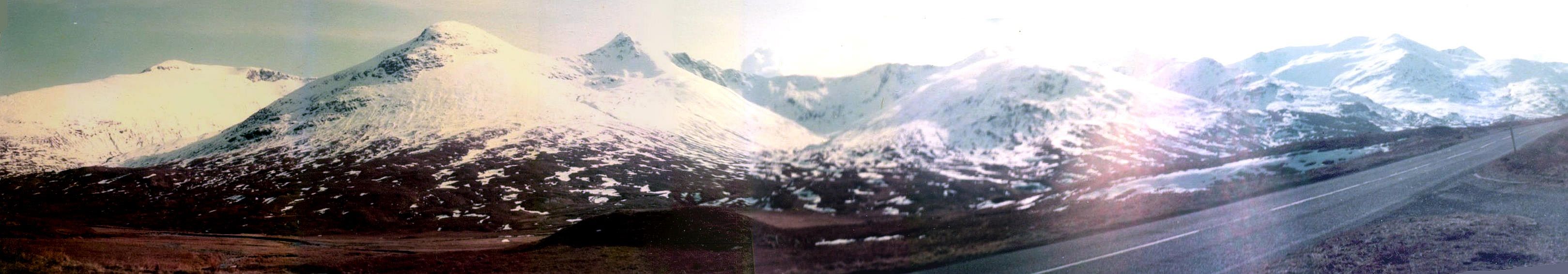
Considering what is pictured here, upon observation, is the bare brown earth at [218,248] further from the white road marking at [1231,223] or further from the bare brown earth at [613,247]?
the white road marking at [1231,223]

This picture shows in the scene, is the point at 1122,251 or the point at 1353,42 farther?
the point at 1353,42

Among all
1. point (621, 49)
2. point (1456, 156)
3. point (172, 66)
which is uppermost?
point (172, 66)

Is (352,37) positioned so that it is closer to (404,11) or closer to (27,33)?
(404,11)

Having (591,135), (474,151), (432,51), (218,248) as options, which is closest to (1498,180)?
(591,135)

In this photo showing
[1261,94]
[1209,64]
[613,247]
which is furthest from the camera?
[1209,64]

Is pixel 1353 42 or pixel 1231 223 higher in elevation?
pixel 1353 42

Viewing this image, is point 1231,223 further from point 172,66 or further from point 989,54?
point 172,66

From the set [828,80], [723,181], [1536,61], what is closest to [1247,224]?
[828,80]
